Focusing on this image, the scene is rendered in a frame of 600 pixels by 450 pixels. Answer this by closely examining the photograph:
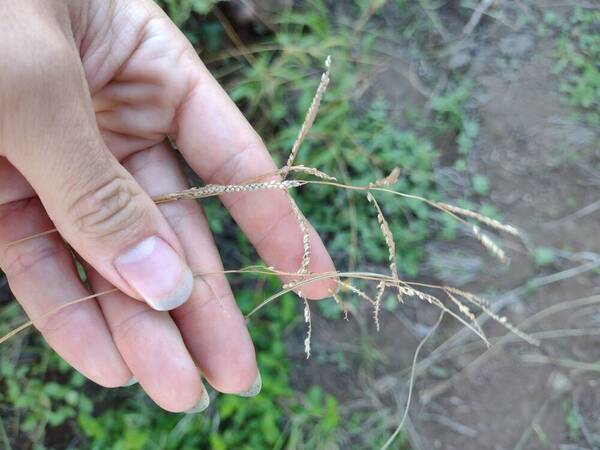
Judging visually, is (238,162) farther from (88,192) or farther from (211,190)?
(88,192)

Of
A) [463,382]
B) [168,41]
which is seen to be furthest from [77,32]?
[463,382]

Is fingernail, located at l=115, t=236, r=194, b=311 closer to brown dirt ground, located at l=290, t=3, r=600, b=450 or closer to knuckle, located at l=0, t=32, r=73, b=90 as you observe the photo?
knuckle, located at l=0, t=32, r=73, b=90

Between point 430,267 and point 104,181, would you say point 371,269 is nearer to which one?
point 430,267

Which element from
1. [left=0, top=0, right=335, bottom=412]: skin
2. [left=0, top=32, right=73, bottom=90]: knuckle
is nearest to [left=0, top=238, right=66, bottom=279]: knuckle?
[left=0, top=0, right=335, bottom=412]: skin

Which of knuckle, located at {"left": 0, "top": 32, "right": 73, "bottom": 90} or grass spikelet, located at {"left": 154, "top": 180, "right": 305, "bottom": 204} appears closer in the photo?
knuckle, located at {"left": 0, "top": 32, "right": 73, "bottom": 90}

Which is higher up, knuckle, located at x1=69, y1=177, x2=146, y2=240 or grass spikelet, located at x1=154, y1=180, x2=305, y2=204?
knuckle, located at x1=69, y1=177, x2=146, y2=240
